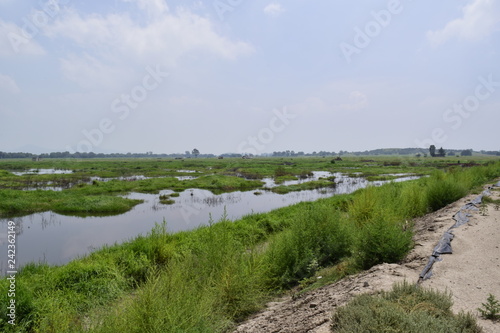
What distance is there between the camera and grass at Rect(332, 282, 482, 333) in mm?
3010

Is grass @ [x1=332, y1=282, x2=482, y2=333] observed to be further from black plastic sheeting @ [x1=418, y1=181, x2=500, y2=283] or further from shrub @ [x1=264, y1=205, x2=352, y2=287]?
shrub @ [x1=264, y1=205, x2=352, y2=287]

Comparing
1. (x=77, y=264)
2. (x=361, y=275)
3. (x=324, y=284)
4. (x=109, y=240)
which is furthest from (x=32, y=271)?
(x=361, y=275)

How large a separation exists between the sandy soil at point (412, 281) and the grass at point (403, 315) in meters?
0.32

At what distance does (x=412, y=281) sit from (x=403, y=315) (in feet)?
6.55

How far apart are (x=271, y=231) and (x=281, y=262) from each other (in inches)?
261

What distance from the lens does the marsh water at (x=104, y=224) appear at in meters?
11.6

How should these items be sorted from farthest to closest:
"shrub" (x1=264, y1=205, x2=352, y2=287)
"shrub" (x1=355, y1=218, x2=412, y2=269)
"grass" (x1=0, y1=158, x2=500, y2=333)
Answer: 1. "shrub" (x1=264, y1=205, x2=352, y2=287)
2. "shrub" (x1=355, y1=218, x2=412, y2=269)
3. "grass" (x1=0, y1=158, x2=500, y2=333)

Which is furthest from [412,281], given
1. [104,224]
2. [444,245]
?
[104,224]

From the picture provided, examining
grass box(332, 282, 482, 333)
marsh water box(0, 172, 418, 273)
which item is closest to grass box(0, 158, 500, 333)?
grass box(332, 282, 482, 333)

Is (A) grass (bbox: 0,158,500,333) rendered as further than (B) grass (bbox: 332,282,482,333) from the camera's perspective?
Yes

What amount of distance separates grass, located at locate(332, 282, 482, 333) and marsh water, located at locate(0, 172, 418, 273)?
420cm

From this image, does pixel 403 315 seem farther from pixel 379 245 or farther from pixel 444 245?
pixel 444 245

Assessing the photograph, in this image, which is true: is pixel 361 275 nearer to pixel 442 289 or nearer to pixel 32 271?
pixel 442 289

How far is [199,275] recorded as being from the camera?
518 cm
